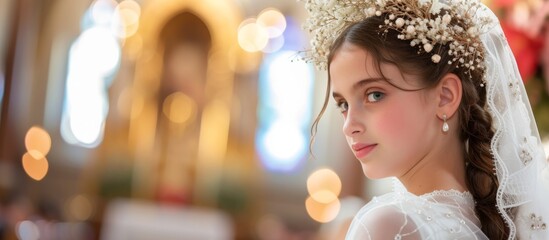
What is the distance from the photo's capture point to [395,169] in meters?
1.98

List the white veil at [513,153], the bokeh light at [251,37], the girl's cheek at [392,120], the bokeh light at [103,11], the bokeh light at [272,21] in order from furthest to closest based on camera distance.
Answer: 1. the bokeh light at [103,11]
2. the bokeh light at [272,21]
3. the bokeh light at [251,37]
4. the white veil at [513,153]
5. the girl's cheek at [392,120]

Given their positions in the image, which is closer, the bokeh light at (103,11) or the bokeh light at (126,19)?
the bokeh light at (126,19)

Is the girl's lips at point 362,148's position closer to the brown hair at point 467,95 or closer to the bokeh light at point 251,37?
the brown hair at point 467,95

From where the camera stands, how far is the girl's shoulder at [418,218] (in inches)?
70.5

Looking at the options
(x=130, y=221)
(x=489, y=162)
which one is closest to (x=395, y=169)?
(x=489, y=162)

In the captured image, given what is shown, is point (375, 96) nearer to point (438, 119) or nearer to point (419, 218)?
point (438, 119)

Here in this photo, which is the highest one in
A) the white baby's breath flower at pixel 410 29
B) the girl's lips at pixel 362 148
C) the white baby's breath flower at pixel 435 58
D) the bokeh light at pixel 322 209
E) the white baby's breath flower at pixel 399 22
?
the white baby's breath flower at pixel 399 22

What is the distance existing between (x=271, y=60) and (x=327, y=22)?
12.0m

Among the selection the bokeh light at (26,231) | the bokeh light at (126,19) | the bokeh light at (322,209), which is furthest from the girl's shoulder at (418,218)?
the bokeh light at (126,19)

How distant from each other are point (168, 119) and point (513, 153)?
473 inches

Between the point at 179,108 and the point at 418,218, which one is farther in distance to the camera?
the point at 179,108

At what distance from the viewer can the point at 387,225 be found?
1.78m

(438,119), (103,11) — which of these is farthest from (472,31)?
(103,11)

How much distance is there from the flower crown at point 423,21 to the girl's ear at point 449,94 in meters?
0.05
